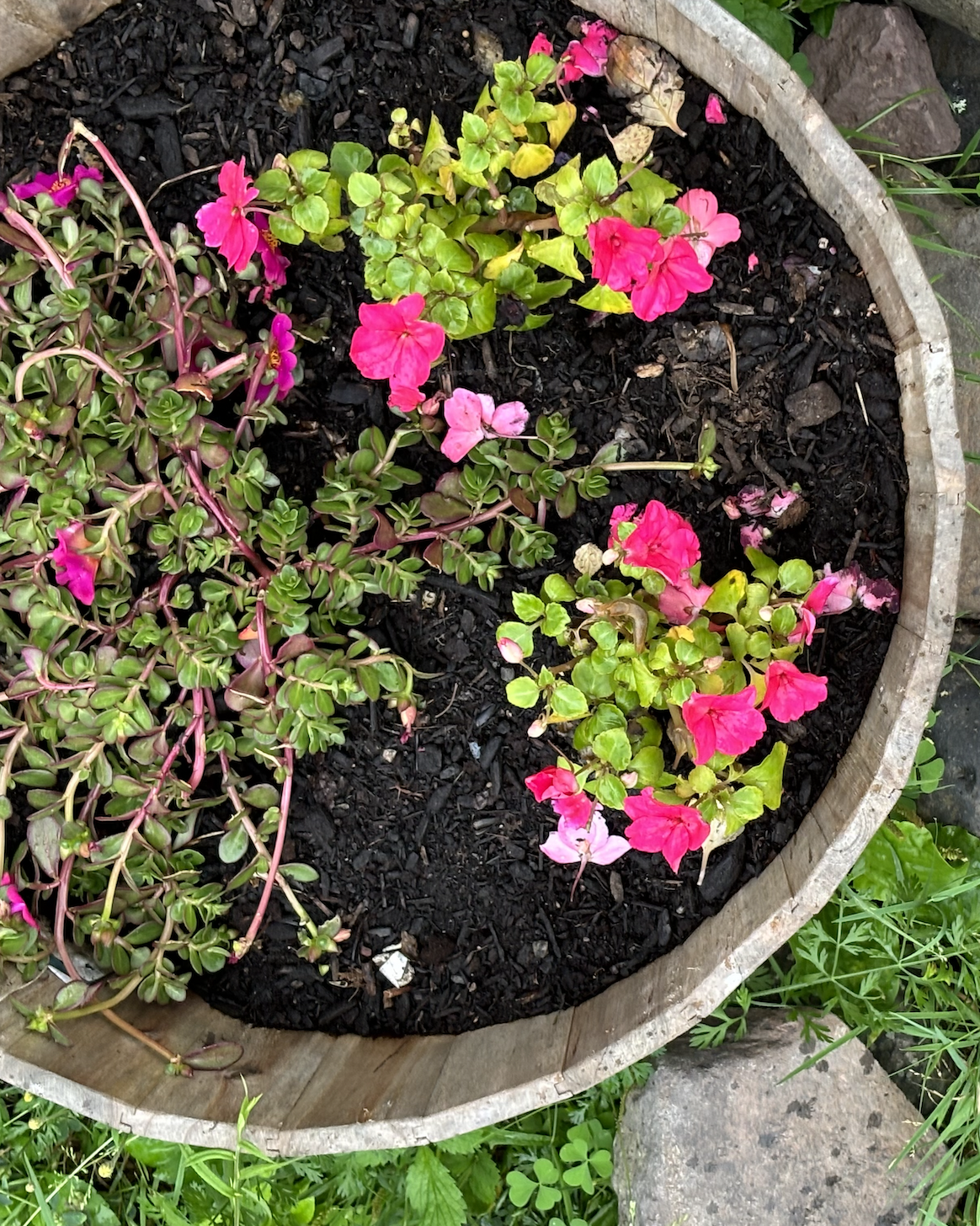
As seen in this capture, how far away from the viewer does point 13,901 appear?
4.95 feet

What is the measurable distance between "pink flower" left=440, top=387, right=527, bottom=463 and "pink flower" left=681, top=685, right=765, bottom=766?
1.73ft

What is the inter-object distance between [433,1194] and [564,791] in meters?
0.99

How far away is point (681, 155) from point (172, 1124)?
5.57 feet

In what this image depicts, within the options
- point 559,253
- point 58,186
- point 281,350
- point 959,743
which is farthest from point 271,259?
point 959,743

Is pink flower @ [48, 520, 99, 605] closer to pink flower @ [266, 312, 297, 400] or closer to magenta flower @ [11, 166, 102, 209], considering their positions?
pink flower @ [266, 312, 297, 400]

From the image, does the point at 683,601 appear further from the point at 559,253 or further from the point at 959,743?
the point at 959,743

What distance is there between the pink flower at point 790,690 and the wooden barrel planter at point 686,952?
138 millimetres

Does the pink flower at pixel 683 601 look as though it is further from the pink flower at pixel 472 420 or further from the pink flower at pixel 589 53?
the pink flower at pixel 589 53

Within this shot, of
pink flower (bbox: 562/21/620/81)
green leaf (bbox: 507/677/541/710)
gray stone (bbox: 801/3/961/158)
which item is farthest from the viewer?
gray stone (bbox: 801/3/961/158)

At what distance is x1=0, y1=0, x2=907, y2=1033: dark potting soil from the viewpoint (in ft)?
5.18

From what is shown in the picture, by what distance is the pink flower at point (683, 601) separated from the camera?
143 centimetres

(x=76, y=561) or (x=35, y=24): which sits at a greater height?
(x=35, y=24)

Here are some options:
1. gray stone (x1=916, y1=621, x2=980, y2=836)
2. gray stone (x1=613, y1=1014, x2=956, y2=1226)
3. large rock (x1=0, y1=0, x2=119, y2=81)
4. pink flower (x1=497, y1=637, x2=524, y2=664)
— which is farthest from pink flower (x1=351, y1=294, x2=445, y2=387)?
gray stone (x1=613, y1=1014, x2=956, y2=1226)

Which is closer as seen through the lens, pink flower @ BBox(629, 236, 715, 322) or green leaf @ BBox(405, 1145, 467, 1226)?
pink flower @ BBox(629, 236, 715, 322)
